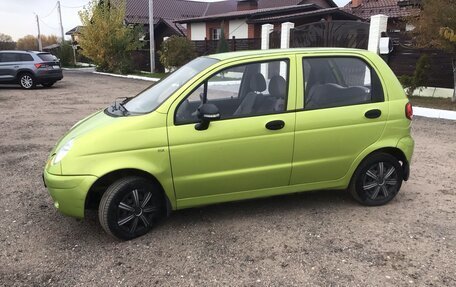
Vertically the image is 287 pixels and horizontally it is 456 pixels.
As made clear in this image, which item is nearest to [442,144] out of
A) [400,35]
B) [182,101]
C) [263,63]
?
[263,63]

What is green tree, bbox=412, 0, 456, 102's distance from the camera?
10.5 metres

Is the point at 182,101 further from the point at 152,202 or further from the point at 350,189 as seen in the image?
the point at 350,189

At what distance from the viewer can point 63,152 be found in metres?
3.68

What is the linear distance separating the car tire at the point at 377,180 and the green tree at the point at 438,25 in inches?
299

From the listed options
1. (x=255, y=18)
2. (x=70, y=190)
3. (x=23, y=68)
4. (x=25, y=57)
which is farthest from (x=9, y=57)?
(x=70, y=190)

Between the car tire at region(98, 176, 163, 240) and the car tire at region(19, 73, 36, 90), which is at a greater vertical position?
Answer: the car tire at region(98, 176, 163, 240)

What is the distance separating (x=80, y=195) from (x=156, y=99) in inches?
43.9

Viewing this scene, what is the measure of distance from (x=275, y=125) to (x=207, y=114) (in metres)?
0.69

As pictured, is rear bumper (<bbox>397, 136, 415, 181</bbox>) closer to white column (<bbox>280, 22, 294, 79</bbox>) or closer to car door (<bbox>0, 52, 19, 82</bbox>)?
white column (<bbox>280, 22, 294, 79</bbox>)

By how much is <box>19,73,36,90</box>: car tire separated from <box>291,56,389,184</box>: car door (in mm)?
16148

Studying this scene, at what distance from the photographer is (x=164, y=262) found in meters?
3.43

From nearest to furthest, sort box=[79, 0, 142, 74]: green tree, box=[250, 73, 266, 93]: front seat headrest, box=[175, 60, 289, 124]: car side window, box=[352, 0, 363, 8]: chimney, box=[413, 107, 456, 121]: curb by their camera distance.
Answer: box=[175, 60, 289, 124]: car side window → box=[250, 73, 266, 93]: front seat headrest → box=[413, 107, 456, 121]: curb → box=[79, 0, 142, 74]: green tree → box=[352, 0, 363, 8]: chimney

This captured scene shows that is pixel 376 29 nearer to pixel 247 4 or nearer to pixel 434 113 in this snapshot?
pixel 434 113

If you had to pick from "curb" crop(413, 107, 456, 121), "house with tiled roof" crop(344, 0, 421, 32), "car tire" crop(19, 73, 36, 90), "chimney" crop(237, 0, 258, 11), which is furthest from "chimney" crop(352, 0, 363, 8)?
"car tire" crop(19, 73, 36, 90)
